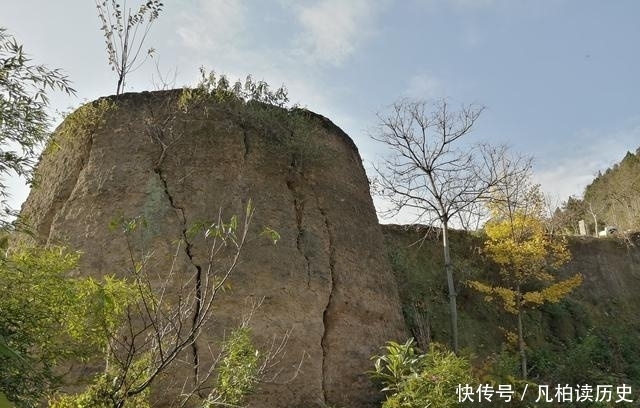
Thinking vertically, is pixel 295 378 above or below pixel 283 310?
below

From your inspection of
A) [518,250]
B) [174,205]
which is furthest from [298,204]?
[518,250]

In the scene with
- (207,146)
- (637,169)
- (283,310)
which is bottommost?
(283,310)

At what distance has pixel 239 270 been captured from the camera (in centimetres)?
621

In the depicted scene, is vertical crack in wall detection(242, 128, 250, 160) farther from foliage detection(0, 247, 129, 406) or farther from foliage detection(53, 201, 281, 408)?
foliage detection(0, 247, 129, 406)

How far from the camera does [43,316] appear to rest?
12.0 feet

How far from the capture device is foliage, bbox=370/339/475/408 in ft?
18.2

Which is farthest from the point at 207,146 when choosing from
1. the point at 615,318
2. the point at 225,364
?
the point at 615,318

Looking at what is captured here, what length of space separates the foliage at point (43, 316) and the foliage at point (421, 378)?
3127 millimetres

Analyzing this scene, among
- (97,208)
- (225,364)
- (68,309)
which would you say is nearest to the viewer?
(68,309)

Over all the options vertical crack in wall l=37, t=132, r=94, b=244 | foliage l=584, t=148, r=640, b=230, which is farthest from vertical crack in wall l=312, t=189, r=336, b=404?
foliage l=584, t=148, r=640, b=230

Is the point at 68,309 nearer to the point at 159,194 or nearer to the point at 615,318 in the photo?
the point at 159,194

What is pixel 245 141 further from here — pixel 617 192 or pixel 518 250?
→ pixel 617 192

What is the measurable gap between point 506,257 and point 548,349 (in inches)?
93.6

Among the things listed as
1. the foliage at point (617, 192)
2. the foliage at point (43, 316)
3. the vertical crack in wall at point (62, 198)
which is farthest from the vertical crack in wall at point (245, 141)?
the foliage at point (617, 192)
